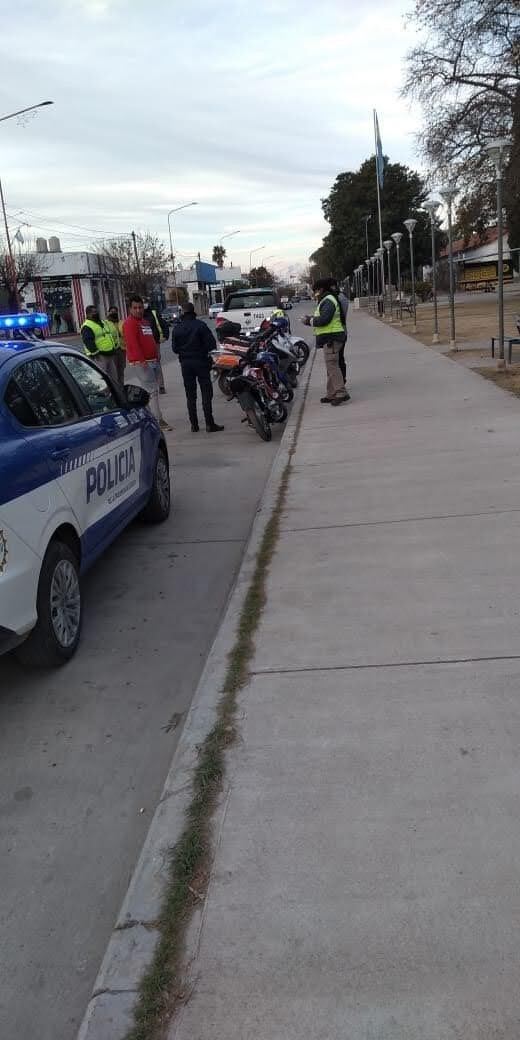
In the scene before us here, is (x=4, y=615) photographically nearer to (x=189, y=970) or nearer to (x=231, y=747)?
(x=231, y=747)

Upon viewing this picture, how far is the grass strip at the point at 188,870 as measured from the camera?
225 cm

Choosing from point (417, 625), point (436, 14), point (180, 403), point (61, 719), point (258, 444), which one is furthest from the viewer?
point (436, 14)

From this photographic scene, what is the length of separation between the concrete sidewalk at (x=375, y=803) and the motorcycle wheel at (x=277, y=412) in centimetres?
547

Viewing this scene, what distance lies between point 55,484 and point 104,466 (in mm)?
1012

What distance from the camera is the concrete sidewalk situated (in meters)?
2.20

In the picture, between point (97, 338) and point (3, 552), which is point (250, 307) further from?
point (3, 552)

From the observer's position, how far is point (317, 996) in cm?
221

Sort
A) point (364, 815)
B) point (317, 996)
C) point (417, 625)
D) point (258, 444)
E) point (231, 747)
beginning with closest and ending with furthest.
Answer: point (317, 996) → point (364, 815) → point (231, 747) → point (417, 625) → point (258, 444)

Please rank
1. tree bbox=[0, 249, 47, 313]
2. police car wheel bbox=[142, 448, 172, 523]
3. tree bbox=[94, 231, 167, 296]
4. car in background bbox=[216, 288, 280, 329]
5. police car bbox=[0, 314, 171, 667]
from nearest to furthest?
police car bbox=[0, 314, 171, 667] → police car wheel bbox=[142, 448, 172, 523] → car in background bbox=[216, 288, 280, 329] → tree bbox=[0, 249, 47, 313] → tree bbox=[94, 231, 167, 296]

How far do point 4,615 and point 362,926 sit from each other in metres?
2.08

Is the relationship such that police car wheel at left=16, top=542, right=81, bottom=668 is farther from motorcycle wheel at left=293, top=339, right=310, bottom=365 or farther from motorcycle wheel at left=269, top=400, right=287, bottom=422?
motorcycle wheel at left=293, top=339, right=310, bottom=365

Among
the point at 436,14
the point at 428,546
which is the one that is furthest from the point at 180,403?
the point at 436,14

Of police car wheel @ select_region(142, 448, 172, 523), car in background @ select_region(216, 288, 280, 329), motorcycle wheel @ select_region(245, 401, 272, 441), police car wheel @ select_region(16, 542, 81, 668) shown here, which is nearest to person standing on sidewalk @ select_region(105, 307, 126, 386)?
motorcycle wheel @ select_region(245, 401, 272, 441)

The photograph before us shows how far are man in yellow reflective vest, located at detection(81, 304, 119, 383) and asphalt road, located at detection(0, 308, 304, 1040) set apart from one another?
6161mm
